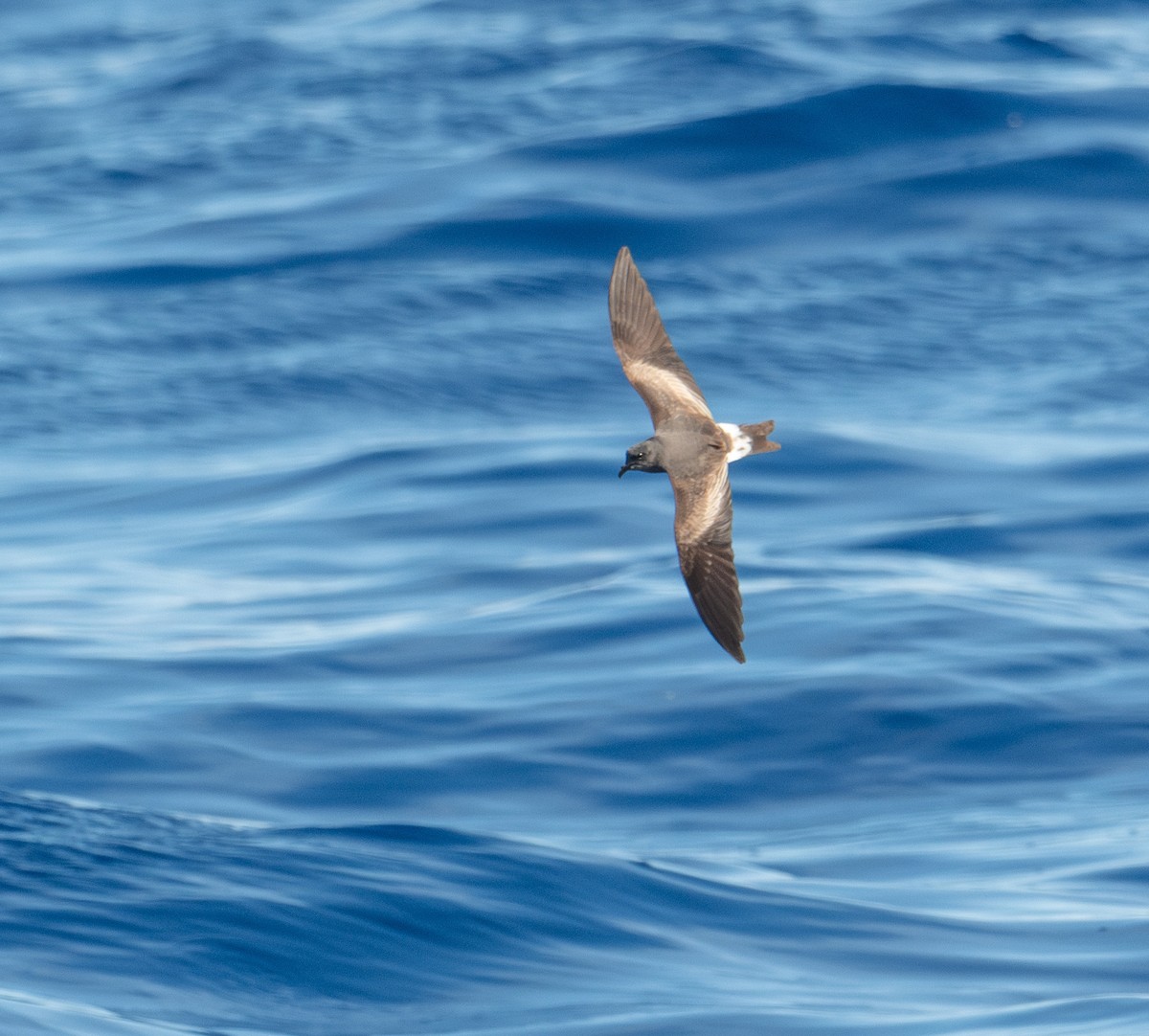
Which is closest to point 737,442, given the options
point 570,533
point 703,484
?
point 703,484

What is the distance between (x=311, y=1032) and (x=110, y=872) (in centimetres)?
171

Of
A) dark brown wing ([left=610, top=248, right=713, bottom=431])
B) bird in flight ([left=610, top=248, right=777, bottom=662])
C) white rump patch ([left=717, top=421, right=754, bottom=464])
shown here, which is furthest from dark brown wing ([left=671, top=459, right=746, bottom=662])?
dark brown wing ([left=610, top=248, right=713, bottom=431])

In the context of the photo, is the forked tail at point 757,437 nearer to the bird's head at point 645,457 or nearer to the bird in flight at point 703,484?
the bird in flight at point 703,484

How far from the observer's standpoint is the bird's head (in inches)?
269

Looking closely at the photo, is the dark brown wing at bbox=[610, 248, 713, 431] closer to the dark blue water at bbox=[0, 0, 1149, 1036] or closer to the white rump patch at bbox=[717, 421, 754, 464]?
the white rump patch at bbox=[717, 421, 754, 464]

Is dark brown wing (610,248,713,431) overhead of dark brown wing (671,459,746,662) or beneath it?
Answer: overhead

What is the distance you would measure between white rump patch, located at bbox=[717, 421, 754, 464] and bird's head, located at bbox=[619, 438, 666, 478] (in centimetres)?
27

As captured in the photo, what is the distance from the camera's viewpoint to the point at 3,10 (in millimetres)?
37156

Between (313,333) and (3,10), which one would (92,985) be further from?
(3,10)

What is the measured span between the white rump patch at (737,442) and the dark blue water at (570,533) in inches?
100

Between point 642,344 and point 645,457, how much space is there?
3.60 feet

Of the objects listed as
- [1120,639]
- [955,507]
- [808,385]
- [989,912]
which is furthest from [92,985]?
[808,385]

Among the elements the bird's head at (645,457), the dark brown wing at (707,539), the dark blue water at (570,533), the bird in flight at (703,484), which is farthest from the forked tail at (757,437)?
the dark blue water at (570,533)

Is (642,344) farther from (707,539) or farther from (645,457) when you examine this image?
(707,539)
